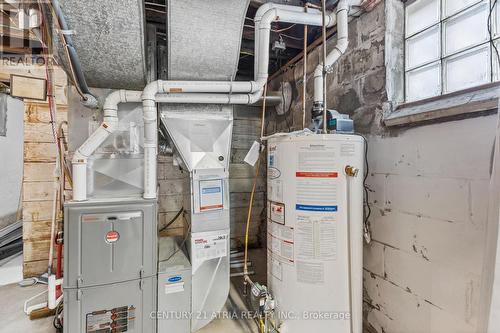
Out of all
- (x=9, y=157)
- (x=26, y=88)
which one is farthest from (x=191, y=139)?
(x=9, y=157)

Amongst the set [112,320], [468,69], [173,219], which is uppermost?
[468,69]

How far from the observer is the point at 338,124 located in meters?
1.46

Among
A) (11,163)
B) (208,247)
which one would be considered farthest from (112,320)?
(11,163)

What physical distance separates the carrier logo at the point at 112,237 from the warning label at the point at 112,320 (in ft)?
1.47

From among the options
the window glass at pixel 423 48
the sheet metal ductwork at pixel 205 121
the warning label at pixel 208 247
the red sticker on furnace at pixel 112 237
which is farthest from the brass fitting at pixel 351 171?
the red sticker on furnace at pixel 112 237

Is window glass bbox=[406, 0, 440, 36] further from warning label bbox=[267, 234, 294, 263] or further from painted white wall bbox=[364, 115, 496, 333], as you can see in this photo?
warning label bbox=[267, 234, 294, 263]

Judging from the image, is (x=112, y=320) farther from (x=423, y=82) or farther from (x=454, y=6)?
(x=454, y=6)


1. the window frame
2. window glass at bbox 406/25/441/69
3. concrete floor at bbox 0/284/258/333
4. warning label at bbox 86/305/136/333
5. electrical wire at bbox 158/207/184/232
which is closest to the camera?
the window frame

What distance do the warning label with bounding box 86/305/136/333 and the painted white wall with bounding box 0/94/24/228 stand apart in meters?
3.26

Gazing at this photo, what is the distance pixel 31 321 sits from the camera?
1.81 meters

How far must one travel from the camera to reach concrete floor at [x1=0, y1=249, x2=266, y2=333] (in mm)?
1748

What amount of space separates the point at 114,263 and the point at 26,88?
7.28ft

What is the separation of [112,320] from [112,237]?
0.55 metres

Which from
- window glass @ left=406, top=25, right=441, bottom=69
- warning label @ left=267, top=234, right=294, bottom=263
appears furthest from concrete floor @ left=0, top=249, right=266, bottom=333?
window glass @ left=406, top=25, right=441, bottom=69
